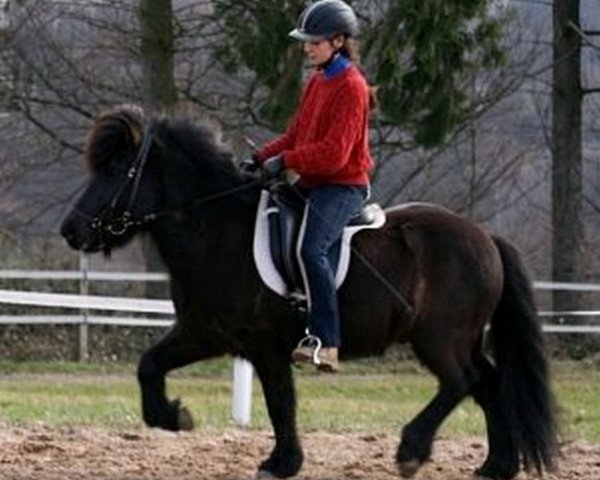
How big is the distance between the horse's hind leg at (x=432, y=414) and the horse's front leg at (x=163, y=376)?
121 centimetres

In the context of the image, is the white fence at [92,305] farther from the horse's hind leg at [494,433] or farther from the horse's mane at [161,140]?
the horse's mane at [161,140]

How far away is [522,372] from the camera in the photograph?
962cm

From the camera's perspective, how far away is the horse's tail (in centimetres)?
941

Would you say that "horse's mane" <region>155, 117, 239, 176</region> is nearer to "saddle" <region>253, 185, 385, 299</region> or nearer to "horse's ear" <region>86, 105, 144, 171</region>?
"horse's ear" <region>86, 105, 144, 171</region>

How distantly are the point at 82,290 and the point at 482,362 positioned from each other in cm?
1575

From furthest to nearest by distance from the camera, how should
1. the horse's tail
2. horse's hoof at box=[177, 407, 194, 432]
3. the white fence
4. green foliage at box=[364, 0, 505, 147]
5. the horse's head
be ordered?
green foliage at box=[364, 0, 505, 147]
the white fence
the horse's tail
horse's hoof at box=[177, 407, 194, 432]
the horse's head

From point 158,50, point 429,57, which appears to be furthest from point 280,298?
point 158,50

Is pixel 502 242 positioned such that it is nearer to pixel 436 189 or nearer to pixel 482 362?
pixel 482 362

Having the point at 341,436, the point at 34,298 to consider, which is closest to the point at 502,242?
the point at 341,436

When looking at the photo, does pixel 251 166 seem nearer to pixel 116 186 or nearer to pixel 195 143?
pixel 195 143

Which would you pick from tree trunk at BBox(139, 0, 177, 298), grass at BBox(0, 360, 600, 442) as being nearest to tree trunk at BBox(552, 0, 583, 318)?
grass at BBox(0, 360, 600, 442)

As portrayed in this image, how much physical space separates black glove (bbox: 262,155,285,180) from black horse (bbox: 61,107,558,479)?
0.74 feet

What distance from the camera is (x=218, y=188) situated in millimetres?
9148

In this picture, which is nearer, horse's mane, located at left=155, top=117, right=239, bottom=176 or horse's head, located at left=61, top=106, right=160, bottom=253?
horse's head, located at left=61, top=106, right=160, bottom=253
